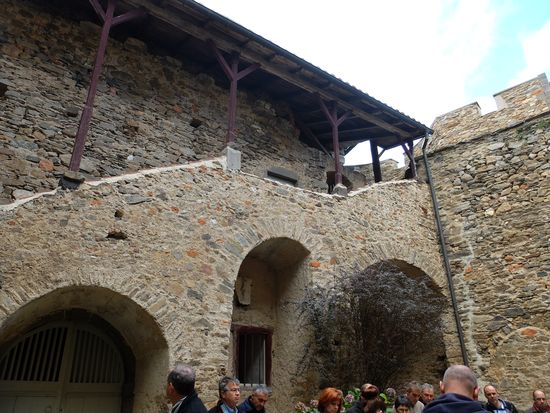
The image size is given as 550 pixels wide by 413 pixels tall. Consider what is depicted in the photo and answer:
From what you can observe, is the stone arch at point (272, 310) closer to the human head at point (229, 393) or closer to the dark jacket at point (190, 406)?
the human head at point (229, 393)

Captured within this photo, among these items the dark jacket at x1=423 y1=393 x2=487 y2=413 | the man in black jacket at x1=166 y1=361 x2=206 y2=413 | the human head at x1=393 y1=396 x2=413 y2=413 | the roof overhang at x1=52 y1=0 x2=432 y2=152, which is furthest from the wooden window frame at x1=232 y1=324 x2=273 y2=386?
the dark jacket at x1=423 y1=393 x2=487 y2=413

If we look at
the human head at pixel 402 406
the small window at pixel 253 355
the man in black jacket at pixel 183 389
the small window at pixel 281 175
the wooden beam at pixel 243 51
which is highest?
the wooden beam at pixel 243 51

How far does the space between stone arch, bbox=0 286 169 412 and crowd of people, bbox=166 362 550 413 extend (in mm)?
1647

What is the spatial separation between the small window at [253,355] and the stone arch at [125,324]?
177cm

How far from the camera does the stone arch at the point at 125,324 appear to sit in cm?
501

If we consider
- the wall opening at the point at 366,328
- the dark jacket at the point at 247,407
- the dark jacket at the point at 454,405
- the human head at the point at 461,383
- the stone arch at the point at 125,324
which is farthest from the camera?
the wall opening at the point at 366,328

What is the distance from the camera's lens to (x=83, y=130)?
231 inches

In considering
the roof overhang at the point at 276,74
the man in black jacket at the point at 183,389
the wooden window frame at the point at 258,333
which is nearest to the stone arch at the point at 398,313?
the wooden window frame at the point at 258,333

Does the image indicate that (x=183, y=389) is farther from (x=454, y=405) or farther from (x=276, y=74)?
(x=276, y=74)

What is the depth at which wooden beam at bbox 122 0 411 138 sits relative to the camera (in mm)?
7246

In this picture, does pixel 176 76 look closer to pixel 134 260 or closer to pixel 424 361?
pixel 134 260

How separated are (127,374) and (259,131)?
18.7ft

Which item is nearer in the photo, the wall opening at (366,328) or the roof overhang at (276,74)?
the wall opening at (366,328)

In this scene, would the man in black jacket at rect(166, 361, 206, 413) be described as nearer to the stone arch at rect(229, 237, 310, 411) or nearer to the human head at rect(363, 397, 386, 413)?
the human head at rect(363, 397, 386, 413)
